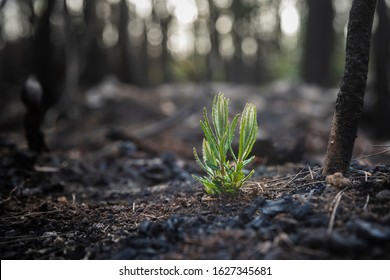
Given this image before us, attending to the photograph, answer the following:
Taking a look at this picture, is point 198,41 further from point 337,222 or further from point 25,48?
point 337,222

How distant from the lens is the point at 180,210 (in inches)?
92.2

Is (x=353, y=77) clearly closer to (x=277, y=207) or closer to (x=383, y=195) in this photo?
(x=383, y=195)

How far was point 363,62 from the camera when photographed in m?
2.20

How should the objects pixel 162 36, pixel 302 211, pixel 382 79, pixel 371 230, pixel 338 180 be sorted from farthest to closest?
pixel 162 36, pixel 382 79, pixel 338 180, pixel 302 211, pixel 371 230

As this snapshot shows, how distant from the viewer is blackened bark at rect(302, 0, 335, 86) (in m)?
9.63

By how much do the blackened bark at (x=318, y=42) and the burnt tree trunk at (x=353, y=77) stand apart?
8122mm

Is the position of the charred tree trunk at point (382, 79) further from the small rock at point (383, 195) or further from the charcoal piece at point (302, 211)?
the charcoal piece at point (302, 211)

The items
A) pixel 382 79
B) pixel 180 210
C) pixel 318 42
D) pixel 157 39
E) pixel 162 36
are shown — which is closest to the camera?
pixel 180 210

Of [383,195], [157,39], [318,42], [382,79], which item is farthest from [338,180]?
[157,39]

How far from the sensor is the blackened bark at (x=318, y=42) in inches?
379

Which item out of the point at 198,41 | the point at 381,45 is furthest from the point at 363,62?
the point at 198,41

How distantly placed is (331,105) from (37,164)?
594 centimetres

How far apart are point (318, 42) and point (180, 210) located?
8755mm

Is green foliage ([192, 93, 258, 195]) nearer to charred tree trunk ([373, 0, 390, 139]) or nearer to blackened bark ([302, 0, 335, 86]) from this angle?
charred tree trunk ([373, 0, 390, 139])
